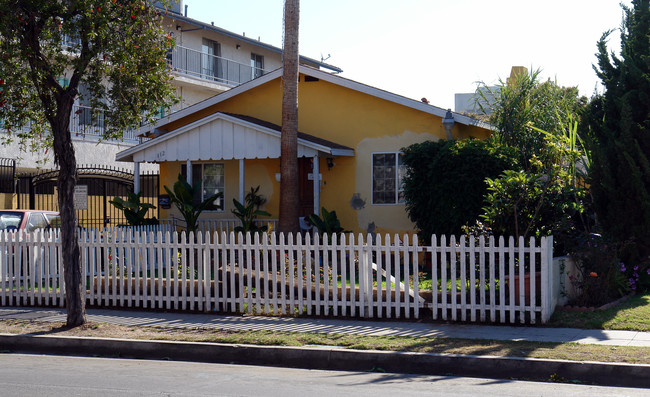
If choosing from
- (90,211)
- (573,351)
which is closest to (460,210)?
(573,351)

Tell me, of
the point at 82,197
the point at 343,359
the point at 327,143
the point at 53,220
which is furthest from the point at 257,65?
the point at 343,359

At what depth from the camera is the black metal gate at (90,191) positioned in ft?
69.8

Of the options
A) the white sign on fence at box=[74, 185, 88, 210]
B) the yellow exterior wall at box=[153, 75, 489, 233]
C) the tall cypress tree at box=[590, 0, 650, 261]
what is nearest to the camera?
the tall cypress tree at box=[590, 0, 650, 261]

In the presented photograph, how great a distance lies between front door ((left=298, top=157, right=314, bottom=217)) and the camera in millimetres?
18250

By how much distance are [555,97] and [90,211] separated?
1542 cm

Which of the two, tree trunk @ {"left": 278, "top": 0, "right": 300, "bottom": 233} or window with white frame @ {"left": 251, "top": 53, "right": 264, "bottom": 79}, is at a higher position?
window with white frame @ {"left": 251, "top": 53, "right": 264, "bottom": 79}

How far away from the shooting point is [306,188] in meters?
18.4

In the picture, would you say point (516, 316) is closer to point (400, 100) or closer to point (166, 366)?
point (166, 366)

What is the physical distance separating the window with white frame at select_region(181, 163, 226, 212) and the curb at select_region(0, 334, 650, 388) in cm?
1040

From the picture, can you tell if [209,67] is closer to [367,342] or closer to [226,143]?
[226,143]

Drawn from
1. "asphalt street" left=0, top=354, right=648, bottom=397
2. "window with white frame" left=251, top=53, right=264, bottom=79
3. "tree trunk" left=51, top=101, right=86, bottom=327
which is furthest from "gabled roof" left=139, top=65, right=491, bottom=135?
"window with white frame" left=251, top=53, right=264, bottom=79

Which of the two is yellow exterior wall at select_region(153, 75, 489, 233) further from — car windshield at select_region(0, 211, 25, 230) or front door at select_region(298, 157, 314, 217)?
car windshield at select_region(0, 211, 25, 230)

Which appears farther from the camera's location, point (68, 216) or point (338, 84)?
point (338, 84)

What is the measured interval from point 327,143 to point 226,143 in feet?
8.09
